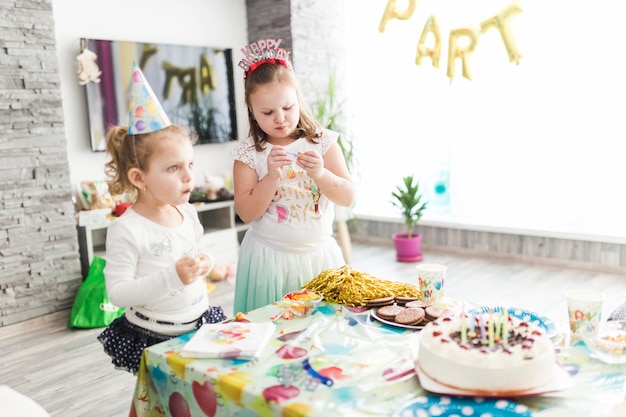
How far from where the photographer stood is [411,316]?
55.4 inches

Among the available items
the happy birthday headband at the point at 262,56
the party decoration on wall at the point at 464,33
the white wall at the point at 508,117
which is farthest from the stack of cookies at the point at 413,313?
the white wall at the point at 508,117

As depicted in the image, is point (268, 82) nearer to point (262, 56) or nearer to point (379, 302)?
point (262, 56)

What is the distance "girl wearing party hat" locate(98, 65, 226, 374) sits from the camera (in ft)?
4.56

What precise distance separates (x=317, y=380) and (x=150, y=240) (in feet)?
1.97

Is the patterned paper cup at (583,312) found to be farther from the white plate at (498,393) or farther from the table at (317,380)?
the white plate at (498,393)

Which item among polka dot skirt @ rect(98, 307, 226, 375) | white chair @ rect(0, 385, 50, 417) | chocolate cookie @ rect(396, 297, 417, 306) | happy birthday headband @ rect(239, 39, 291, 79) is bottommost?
white chair @ rect(0, 385, 50, 417)

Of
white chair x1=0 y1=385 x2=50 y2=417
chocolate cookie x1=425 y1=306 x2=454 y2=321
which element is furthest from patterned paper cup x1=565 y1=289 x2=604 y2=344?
white chair x1=0 y1=385 x2=50 y2=417

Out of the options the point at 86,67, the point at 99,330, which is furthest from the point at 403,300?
the point at 86,67

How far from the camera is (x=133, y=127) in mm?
1438

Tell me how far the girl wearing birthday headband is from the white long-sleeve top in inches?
11.2

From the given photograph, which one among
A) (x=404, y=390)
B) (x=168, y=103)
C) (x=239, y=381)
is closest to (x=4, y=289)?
(x=168, y=103)

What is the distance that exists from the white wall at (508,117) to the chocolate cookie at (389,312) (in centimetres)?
295

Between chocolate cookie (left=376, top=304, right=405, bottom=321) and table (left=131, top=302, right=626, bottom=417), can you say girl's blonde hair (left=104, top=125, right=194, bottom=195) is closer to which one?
table (left=131, top=302, right=626, bottom=417)

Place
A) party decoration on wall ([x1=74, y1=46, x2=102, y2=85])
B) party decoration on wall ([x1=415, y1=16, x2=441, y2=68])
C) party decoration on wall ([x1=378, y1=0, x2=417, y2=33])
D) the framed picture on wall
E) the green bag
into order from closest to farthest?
party decoration on wall ([x1=378, y1=0, x2=417, y2=33])
party decoration on wall ([x1=415, y1=16, x2=441, y2=68])
the green bag
party decoration on wall ([x1=74, y1=46, x2=102, y2=85])
the framed picture on wall
